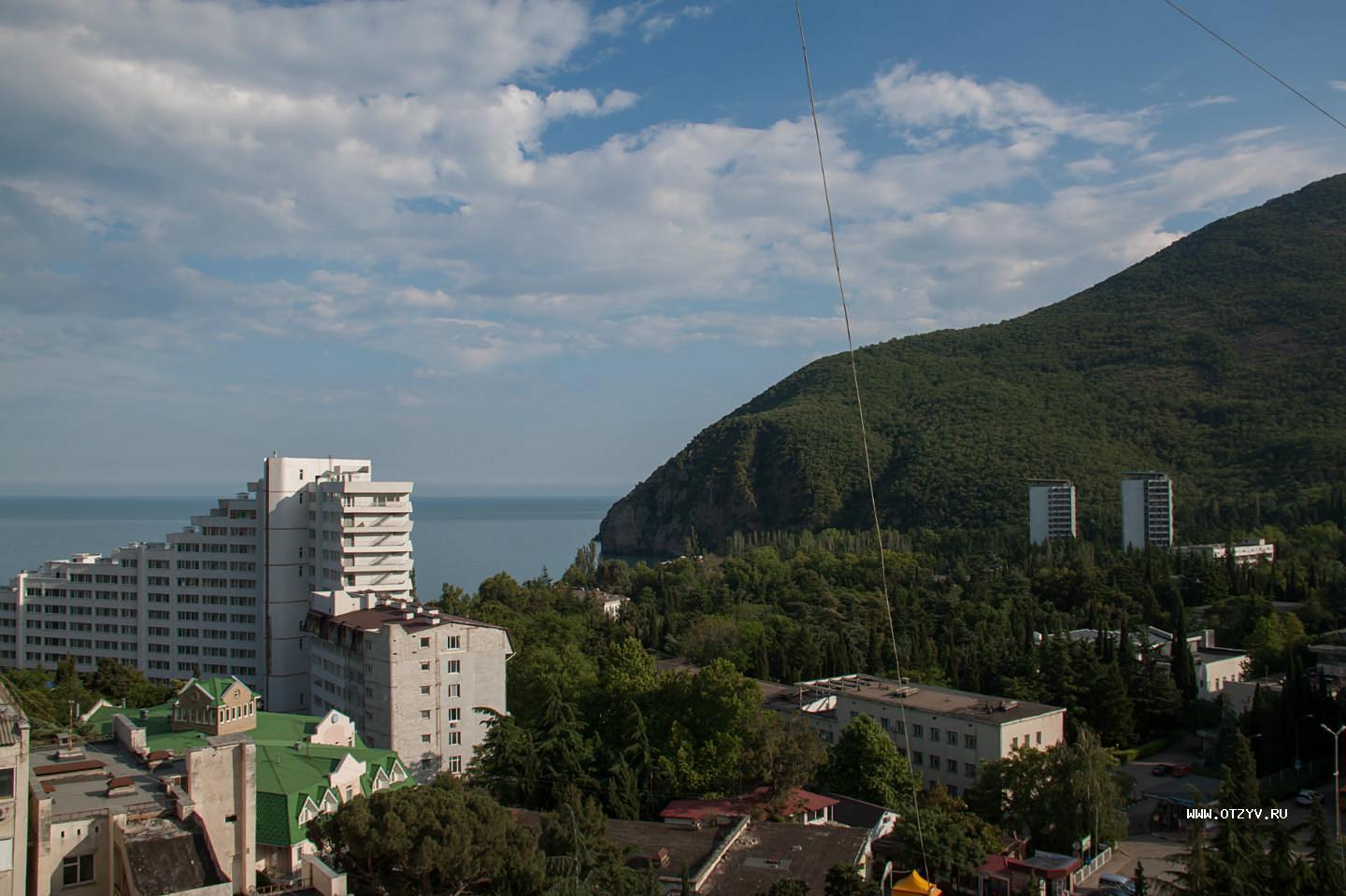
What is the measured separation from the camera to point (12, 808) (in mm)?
10367

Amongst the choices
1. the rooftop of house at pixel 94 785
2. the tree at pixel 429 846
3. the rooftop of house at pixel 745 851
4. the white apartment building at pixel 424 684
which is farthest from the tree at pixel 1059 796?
the rooftop of house at pixel 94 785

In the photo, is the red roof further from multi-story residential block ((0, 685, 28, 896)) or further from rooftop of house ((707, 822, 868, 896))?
multi-story residential block ((0, 685, 28, 896))

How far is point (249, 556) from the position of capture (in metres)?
41.1

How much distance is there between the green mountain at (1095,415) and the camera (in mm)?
87938

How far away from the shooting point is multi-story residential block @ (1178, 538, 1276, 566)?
5750 centimetres

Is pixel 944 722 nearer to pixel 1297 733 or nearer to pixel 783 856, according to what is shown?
pixel 1297 733

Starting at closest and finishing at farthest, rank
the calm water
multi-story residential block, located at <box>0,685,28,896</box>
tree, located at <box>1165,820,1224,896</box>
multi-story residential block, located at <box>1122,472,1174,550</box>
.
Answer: multi-story residential block, located at <box>0,685,28,896</box>
tree, located at <box>1165,820,1224,896</box>
multi-story residential block, located at <box>1122,472,1174,550</box>
the calm water

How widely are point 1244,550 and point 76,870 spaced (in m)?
64.2

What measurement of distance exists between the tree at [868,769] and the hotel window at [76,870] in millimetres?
15959

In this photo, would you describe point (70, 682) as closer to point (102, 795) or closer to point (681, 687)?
point (681, 687)

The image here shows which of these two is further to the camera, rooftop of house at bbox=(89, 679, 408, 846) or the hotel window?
rooftop of house at bbox=(89, 679, 408, 846)

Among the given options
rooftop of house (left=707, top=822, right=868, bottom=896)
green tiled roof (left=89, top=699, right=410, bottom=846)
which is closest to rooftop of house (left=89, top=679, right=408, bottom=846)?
green tiled roof (left=89, top=699, right=410, bottom=846)

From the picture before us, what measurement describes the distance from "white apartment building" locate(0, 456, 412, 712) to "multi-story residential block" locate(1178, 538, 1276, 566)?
43550 millimetres

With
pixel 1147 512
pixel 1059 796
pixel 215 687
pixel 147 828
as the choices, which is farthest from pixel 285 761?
pixel 1147 512
